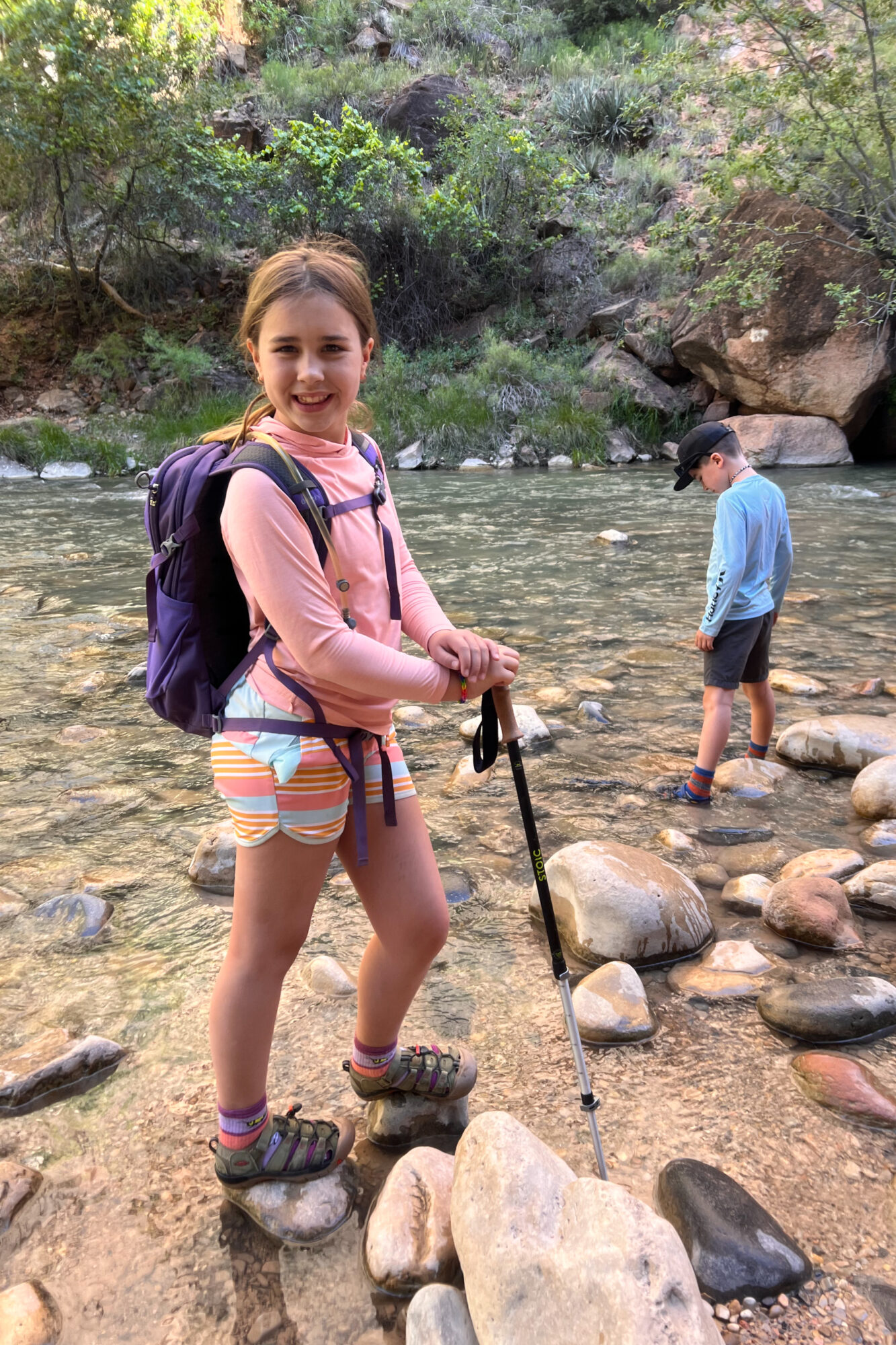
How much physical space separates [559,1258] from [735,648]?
254cm

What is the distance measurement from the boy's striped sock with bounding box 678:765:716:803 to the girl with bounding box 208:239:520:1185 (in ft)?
6.04

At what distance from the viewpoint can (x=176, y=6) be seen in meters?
17.0

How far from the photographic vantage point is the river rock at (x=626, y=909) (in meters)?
2.26

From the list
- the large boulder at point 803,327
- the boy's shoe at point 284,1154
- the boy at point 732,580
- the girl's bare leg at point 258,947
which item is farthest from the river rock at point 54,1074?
the large boulder at point 803,327

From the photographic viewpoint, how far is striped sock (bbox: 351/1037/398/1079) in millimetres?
1744

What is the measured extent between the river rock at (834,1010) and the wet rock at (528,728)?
1807 mm

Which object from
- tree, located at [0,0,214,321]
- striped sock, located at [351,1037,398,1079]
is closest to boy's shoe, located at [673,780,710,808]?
striped sock, located at [351,1037,398,1079]

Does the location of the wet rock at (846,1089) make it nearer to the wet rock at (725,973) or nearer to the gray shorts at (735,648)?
the wet rock at (725,973)

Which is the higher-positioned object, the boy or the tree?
the tree

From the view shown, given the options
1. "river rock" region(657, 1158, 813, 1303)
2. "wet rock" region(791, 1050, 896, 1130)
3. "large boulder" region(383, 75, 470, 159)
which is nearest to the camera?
"river rock" region(657, 1158, 813, 1303)

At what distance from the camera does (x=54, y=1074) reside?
184cm

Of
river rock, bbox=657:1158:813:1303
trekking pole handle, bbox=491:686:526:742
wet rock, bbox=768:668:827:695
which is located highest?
trekking pole handle, bbox=491:686:526:742

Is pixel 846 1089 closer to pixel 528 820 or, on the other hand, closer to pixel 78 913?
pixel 528 820

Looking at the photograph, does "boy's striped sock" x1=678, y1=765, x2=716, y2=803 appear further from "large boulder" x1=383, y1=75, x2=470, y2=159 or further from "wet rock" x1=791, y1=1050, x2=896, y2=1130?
"large boulder" x1=383, y1=75, x2=470, y2=159
